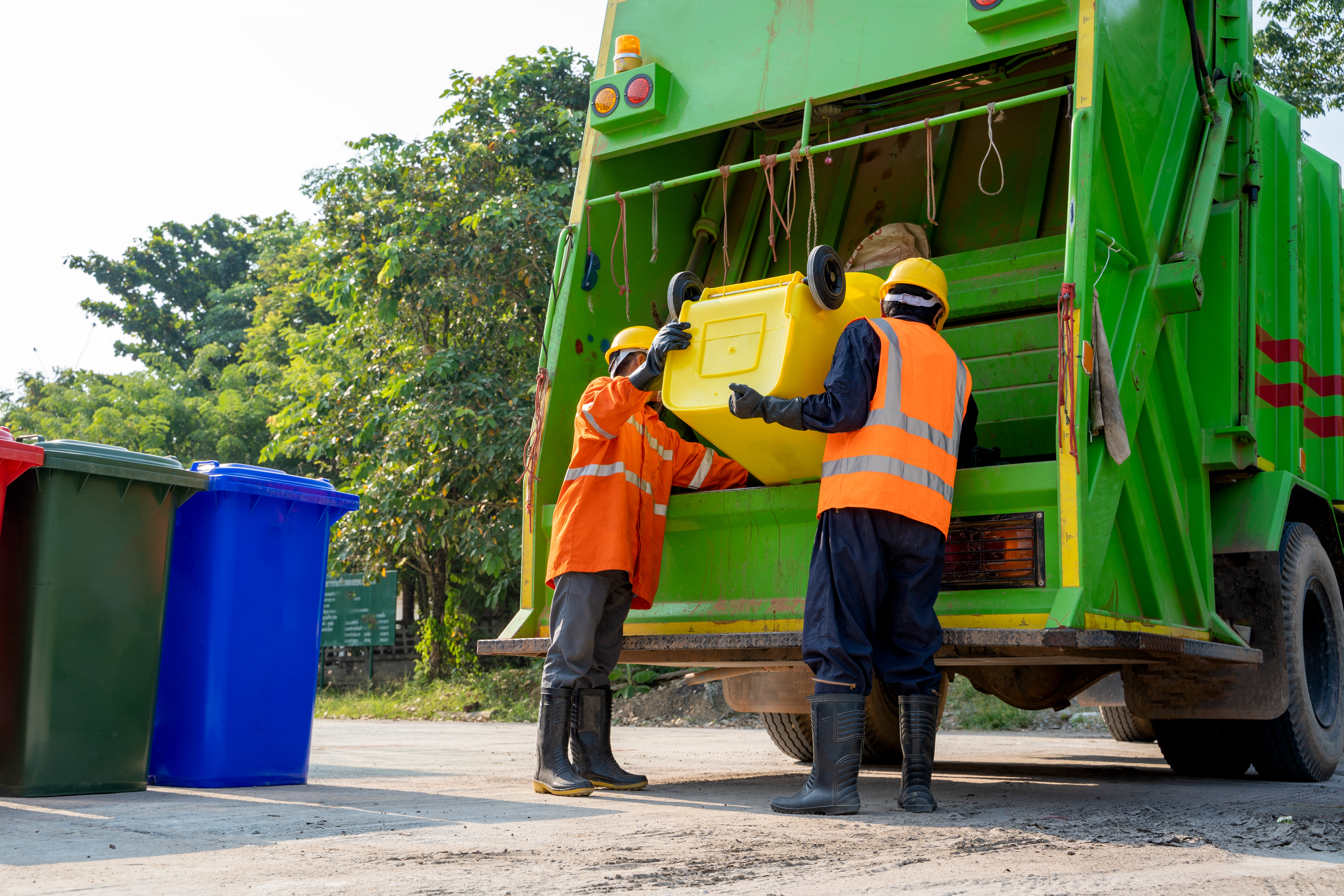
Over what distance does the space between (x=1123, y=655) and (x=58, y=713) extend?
3.19 metres

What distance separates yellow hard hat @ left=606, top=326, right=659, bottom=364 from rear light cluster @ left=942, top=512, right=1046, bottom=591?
4.29 ft

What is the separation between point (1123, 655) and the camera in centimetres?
366

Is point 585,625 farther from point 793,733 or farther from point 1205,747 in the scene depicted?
point 1205,747

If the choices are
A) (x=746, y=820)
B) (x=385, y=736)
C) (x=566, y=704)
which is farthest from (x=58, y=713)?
(x=385, y=736)

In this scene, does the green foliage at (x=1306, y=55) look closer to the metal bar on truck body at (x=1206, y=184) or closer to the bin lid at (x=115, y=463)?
the metal bar on truck body at (x=1206, y=184)

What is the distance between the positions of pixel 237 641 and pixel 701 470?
5.53ft

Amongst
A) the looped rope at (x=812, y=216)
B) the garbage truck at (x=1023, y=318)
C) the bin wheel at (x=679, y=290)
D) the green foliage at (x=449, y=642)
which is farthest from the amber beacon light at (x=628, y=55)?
the green foliage at (x=449, y=642)

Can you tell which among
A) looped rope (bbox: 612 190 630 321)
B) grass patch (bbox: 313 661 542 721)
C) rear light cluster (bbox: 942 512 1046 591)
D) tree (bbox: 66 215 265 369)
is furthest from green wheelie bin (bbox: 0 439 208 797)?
tree (bbox: 66 215 265 369)

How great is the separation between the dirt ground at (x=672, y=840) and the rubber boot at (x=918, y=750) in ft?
0.29

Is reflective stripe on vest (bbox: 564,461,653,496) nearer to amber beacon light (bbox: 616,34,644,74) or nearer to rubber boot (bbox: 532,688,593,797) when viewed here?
rubber boot (bbox: 532,688,593,797)

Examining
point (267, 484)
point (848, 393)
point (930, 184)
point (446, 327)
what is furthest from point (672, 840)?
point (446, 327)

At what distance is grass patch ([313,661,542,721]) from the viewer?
468 inches

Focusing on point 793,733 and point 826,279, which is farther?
point 793,733

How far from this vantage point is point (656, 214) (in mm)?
4723
